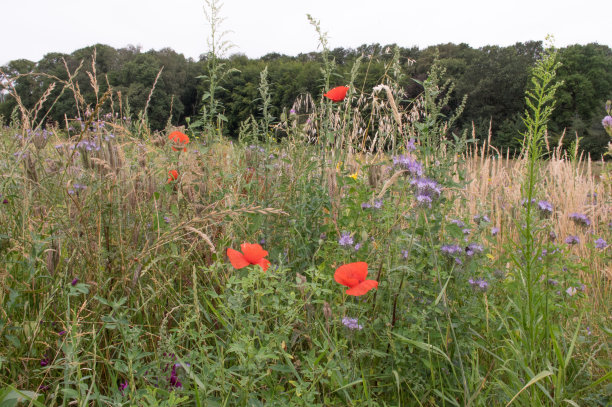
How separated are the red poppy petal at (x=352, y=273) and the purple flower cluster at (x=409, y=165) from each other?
1.67ft

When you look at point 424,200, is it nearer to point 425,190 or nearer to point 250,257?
point 425,190

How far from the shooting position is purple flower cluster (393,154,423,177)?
1.56 metres

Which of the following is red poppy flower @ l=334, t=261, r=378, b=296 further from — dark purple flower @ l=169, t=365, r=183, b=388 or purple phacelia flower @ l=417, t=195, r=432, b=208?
dark purple flower @ l=169, t=365, r=183, b=388

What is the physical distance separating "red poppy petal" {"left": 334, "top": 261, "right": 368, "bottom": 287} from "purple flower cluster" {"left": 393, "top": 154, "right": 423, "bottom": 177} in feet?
1.67

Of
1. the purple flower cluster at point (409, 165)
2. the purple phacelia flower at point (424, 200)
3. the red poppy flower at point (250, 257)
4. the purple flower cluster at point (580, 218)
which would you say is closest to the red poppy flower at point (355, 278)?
the red poppy flower at point (250, 257)

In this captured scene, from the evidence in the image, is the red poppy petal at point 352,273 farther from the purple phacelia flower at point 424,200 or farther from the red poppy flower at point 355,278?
the purple phacelia flower at point 424,200

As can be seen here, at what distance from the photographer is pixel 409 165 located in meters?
1.59

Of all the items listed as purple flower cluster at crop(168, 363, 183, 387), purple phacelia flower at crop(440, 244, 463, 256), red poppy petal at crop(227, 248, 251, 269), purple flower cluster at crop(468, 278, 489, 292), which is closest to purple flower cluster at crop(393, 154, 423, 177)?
purple phacelia flower at crop(440, 244, 463, 256)

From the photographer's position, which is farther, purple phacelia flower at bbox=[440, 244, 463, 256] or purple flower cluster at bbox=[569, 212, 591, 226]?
purple flower cluster at bbox=[569, 212, 591, 226]

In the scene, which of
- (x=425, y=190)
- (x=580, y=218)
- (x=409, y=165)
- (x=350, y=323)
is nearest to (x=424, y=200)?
(x=425, y=190)

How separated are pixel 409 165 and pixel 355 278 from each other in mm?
601

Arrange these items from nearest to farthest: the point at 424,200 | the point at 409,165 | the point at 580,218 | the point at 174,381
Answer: the point at 174,381 → the point at 424,200 → the point at 409,165 → the point at 580,218

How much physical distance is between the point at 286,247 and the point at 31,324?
1.14 m

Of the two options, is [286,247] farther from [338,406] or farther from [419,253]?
[338,406]
